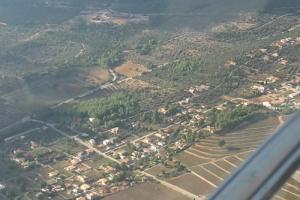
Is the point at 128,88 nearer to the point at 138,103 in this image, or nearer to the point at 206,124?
the point at 138,103

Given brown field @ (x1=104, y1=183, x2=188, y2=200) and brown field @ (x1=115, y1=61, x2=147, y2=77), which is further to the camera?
brown field @ (x1=115, y1=61, x2=147, y2=77)

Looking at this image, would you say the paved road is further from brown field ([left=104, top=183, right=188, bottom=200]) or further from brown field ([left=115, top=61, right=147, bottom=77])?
brown field ([left=115, top=61, right=147, bottom=77])

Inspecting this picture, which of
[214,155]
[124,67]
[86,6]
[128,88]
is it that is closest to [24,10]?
[86,6]

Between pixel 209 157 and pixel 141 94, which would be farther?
pixel 141 94

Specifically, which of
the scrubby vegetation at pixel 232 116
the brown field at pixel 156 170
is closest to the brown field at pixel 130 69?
the scrubby vegetation at pixel 232 116

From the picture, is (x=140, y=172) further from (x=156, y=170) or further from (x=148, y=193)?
(x=148, y=193)

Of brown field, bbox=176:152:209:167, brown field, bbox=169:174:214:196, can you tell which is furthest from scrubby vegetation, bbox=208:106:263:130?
brown field, bbox=169:174:214:196

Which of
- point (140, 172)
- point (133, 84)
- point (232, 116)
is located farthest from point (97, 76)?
point (140, 172)
